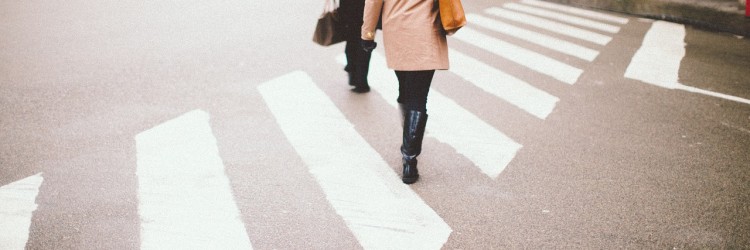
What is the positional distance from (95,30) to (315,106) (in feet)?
15.4

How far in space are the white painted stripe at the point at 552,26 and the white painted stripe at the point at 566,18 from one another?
420mm

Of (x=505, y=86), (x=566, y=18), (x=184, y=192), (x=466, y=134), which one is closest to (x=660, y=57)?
(x=505, y=86)

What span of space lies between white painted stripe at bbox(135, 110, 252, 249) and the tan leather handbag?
5.93ft

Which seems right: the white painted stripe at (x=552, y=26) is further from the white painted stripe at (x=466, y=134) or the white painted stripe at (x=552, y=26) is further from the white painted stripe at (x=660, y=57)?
the white painted stripe at (x=466, y=134)

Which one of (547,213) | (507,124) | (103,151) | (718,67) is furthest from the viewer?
(718,67)

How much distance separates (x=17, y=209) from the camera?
3.22m

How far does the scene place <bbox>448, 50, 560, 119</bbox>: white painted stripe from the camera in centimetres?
536

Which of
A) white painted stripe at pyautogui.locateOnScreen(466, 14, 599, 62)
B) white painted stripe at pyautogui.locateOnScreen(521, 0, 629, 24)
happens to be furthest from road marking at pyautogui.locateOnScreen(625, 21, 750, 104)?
white painted stripe at pyautogui.locateOnScreen(521, 0, 629, 24)

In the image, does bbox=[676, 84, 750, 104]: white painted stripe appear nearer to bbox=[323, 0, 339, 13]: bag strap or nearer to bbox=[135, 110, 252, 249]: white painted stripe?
bbox=[323, 0, 339, 13]: bag strap

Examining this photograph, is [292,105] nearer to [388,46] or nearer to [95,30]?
[388,46]

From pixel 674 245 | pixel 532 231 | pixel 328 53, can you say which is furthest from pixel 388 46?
pixel 328 53

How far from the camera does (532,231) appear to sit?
10.1 ft

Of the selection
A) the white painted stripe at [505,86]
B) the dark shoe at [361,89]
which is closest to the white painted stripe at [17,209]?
the dark shoe at [361,89]

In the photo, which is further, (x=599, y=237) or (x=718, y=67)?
(x=718, y=67)
